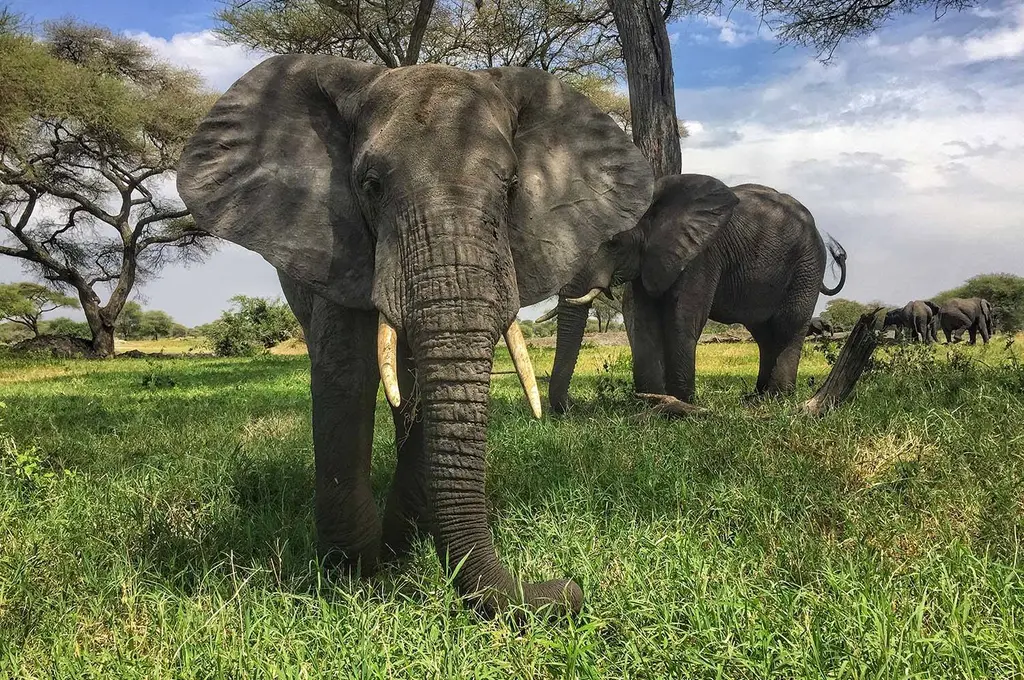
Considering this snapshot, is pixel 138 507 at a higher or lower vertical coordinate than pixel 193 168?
Result: lower

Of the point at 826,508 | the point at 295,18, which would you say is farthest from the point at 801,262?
the point at 295,18

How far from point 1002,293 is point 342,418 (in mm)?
37544

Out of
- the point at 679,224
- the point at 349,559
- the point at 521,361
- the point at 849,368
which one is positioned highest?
the point at 679,224

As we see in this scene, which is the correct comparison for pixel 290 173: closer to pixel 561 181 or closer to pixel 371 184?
pixel 371 184

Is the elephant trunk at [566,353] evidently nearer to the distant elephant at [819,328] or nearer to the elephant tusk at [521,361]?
the elephant tusk at [521,361]

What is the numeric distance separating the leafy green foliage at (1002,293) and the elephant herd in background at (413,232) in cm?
3355

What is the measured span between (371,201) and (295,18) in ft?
55.6

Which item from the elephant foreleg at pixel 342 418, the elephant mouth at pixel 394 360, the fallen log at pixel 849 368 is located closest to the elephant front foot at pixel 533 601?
the elephant mouth at pixel 394 360

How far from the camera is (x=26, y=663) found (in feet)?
9.36

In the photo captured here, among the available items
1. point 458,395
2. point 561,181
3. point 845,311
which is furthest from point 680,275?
point 845,311

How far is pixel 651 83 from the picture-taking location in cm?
874

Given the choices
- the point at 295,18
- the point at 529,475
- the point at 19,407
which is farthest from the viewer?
the point at 295,18

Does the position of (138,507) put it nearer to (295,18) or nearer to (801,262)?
(801,262)

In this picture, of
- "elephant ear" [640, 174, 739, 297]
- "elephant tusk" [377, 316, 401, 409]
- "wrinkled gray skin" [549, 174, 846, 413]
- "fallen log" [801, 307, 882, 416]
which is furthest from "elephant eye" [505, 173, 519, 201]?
"fallen log" [801, 307, 882, 416]
